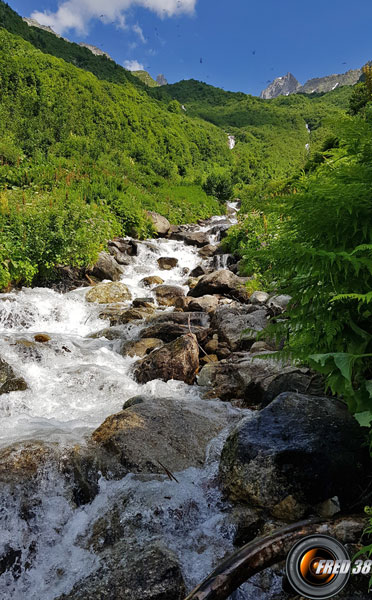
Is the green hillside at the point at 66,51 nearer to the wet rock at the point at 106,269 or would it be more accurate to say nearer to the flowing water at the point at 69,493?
the wet rock at the point at 106,269

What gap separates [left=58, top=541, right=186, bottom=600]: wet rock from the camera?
258 centimetres

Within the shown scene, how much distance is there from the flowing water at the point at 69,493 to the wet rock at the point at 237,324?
5.54 feet

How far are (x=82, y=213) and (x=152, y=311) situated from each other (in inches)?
228

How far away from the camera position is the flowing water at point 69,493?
3047 mm

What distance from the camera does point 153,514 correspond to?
3473 millimetres

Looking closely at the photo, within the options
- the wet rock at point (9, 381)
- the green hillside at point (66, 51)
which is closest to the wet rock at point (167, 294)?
the wet rock at point (9, 381)

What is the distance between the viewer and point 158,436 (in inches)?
176

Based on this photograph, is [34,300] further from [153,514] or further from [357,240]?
[357,240]

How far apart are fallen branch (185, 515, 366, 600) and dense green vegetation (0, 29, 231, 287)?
10.0 m

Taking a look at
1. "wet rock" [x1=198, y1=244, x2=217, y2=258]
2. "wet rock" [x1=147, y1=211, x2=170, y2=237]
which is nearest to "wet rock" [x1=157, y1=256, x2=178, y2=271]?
"wet rock" [x1=198, y1=244, x2=217, y2=258]

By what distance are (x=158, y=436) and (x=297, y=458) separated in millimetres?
1917

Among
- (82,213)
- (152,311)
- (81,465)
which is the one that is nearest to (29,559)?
(81,465)

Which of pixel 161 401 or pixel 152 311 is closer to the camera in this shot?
pixel 161 401

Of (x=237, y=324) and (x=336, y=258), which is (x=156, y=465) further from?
(x=237, y=324)
